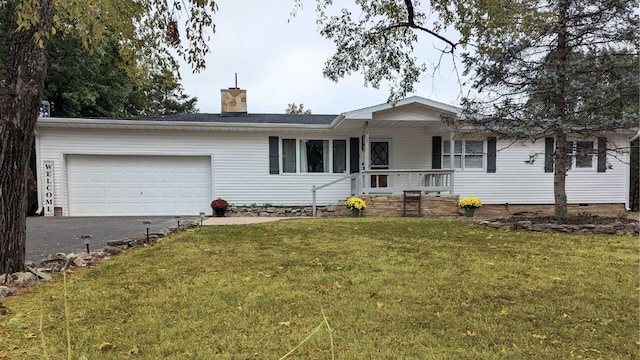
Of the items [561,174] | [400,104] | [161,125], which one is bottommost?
[561,174]

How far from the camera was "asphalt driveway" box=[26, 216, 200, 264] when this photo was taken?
559cm

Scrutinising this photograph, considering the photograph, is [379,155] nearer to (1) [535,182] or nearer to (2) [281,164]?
(2) [281,164]

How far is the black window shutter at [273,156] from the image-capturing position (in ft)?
37.6

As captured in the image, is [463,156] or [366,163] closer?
[366,163]

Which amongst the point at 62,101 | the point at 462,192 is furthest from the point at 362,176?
the point at 62,101

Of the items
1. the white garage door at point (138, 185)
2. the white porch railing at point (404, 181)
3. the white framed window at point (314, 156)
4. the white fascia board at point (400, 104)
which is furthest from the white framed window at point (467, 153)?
the white garage door at point (138, 185)

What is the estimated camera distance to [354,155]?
11805 millimetres

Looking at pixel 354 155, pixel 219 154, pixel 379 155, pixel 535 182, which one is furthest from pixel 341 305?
pixel 535 182

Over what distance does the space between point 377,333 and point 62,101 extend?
63.6 ft

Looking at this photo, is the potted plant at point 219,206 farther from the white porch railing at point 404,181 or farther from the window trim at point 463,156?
the window trim at point 463,156

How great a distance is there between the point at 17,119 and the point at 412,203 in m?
→ 9.29

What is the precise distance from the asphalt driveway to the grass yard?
4.38 feet

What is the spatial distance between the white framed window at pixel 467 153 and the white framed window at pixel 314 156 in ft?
11.8

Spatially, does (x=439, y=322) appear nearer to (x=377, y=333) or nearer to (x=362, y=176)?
(x=377, y=333)
